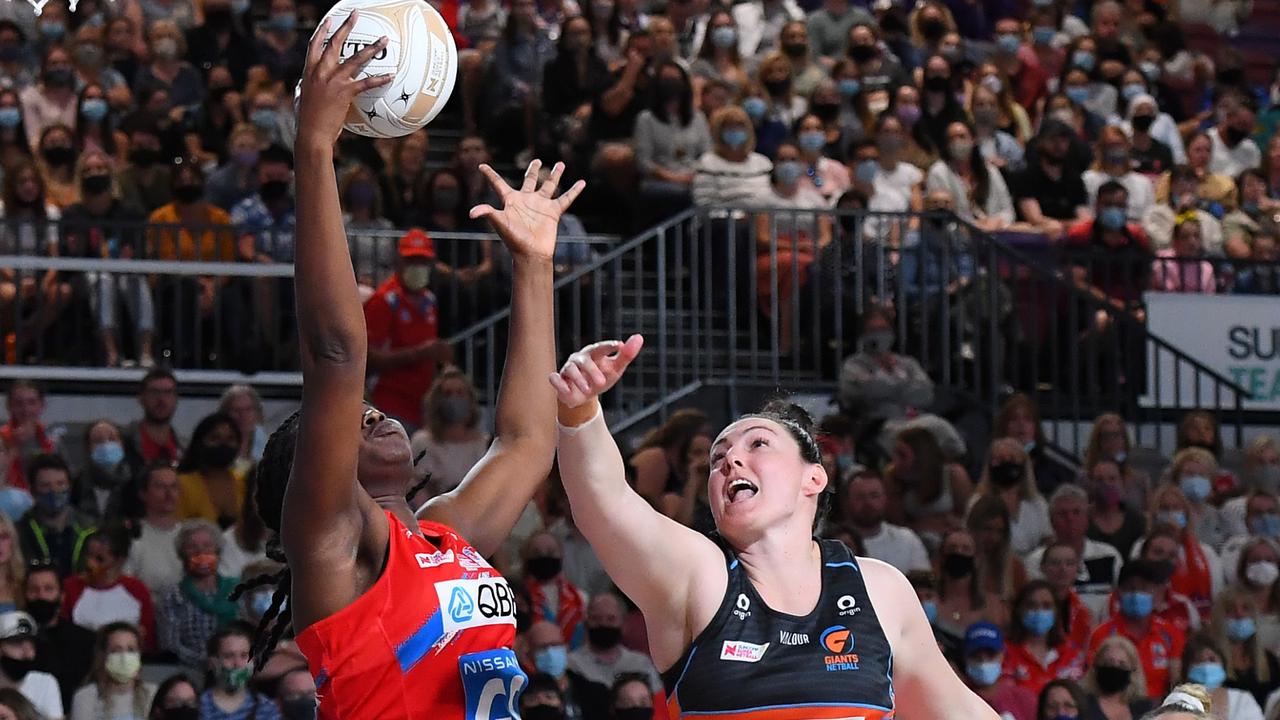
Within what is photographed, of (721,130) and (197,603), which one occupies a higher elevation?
(721,130)

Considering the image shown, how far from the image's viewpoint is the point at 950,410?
1420 cm

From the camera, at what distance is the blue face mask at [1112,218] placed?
15414mm

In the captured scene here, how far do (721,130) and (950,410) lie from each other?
8.01 ft

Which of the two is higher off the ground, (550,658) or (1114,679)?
(550,658)

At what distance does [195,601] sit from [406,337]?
8.85 ft

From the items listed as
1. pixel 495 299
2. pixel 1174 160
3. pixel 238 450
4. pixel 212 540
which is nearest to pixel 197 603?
pixel 212 540

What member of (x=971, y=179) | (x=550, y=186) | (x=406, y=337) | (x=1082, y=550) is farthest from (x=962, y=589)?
(x=550, y=186)

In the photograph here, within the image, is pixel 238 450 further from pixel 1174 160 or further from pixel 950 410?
pixel 1174 160

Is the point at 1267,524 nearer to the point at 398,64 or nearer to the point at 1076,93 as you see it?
the point at 1076,93

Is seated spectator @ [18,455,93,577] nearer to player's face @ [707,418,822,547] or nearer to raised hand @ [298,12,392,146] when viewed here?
player's face @ [707,418,822,547]

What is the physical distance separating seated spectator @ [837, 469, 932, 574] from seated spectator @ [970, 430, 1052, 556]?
2.66 ft

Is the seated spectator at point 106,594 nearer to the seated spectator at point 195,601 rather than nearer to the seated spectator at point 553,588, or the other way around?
the seated spectator at point 195,601

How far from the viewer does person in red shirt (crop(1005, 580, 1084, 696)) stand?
1138 centimetres

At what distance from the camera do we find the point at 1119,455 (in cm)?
1345
